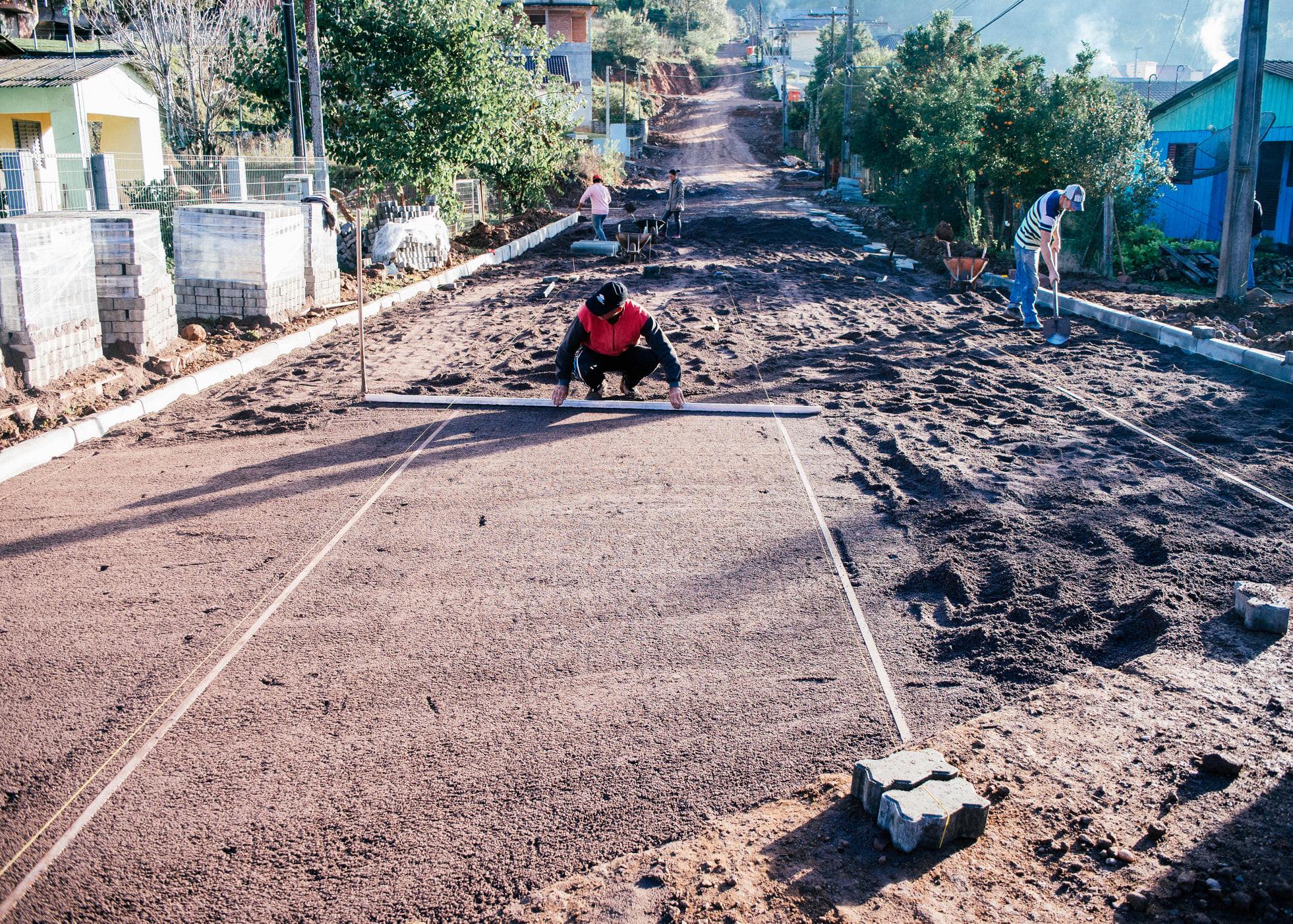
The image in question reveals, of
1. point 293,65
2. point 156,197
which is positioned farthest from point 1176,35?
point 156,197

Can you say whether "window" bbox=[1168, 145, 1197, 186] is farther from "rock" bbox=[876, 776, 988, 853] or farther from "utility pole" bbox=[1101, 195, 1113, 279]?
"rock" bbox=[876, 776, 988, 853]

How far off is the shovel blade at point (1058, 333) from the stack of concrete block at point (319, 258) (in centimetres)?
912

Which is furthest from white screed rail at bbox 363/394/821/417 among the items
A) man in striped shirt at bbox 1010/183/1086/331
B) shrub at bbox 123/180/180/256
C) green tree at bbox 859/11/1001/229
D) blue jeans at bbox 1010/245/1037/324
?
green tree at bbox 859/11/1001/229

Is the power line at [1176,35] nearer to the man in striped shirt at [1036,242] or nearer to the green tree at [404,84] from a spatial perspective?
the green tree at [404,84]

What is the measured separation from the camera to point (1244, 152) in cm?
1366

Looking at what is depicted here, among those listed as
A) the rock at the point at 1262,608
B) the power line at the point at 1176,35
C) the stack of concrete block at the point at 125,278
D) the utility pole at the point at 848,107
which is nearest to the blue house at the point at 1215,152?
the utility pole at the point at 848,107

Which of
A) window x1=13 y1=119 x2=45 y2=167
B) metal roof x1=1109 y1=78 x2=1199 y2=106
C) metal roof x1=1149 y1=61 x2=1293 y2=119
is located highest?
metal roof x1=1109 y1=78 x2=1199 y2=106

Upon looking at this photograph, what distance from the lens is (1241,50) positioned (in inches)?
526

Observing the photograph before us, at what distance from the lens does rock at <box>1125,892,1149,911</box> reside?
296 cm

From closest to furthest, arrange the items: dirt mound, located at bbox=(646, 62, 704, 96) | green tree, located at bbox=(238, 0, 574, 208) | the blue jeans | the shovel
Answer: the shovel
the blue jeans
green tree, located at bbox=(238, 0, 574, 208)
dirt mound, located at bbox=(646, 62, 704, 96)

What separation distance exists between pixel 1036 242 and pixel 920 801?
36.3 ft

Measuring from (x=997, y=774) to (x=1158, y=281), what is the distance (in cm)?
1761

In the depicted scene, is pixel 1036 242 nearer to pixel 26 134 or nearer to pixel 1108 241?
pixel 1108 241

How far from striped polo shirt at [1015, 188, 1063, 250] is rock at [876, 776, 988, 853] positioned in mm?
10279
